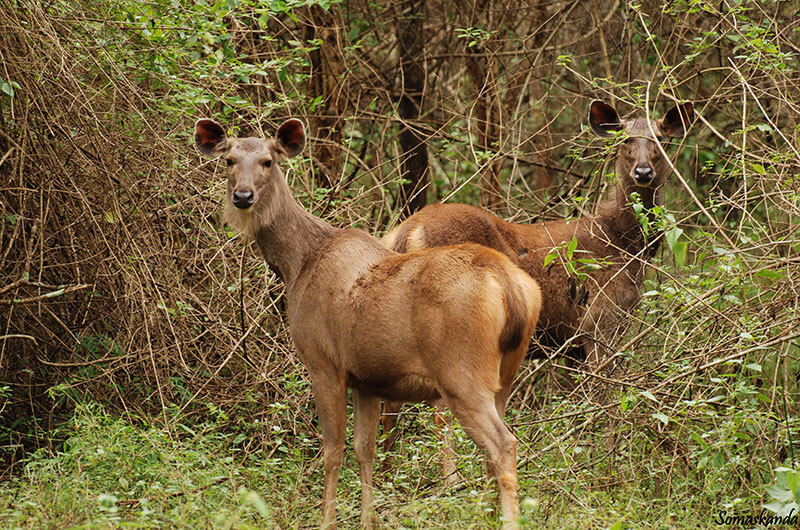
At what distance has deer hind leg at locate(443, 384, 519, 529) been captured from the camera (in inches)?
220

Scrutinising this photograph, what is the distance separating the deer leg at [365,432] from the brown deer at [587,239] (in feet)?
4.21

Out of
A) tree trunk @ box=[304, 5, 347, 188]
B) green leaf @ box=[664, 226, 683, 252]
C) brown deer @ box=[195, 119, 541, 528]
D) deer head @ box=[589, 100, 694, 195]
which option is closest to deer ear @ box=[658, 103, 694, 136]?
deer head @ box=[589, 100, 694, 195]

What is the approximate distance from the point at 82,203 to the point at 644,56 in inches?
283

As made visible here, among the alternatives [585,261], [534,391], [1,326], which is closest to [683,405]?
[585,261]

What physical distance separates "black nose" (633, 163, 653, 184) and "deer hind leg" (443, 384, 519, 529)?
11.0ft

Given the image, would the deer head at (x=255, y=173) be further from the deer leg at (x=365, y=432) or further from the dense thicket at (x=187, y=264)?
the deer leg at (x=365, y=432)

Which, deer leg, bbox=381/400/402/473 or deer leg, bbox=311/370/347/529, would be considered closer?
deer leg, bbox=311/370/347/529

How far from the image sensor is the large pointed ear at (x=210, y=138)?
23.1 feet

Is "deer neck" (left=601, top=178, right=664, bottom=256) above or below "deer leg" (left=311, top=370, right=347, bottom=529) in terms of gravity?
below

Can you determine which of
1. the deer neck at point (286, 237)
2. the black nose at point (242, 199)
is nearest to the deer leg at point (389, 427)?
the deer neck at point (286, 237)

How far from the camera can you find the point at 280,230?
6.76 meters

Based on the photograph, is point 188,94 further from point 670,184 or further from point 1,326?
point 670,184

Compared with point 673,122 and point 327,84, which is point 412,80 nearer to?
point 327,84

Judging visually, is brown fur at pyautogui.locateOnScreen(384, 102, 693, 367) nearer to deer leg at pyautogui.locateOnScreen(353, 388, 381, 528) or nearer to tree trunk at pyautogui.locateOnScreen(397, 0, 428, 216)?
deer leg at pyautogui.locateOnScreen(353, 388, 381, 528)
